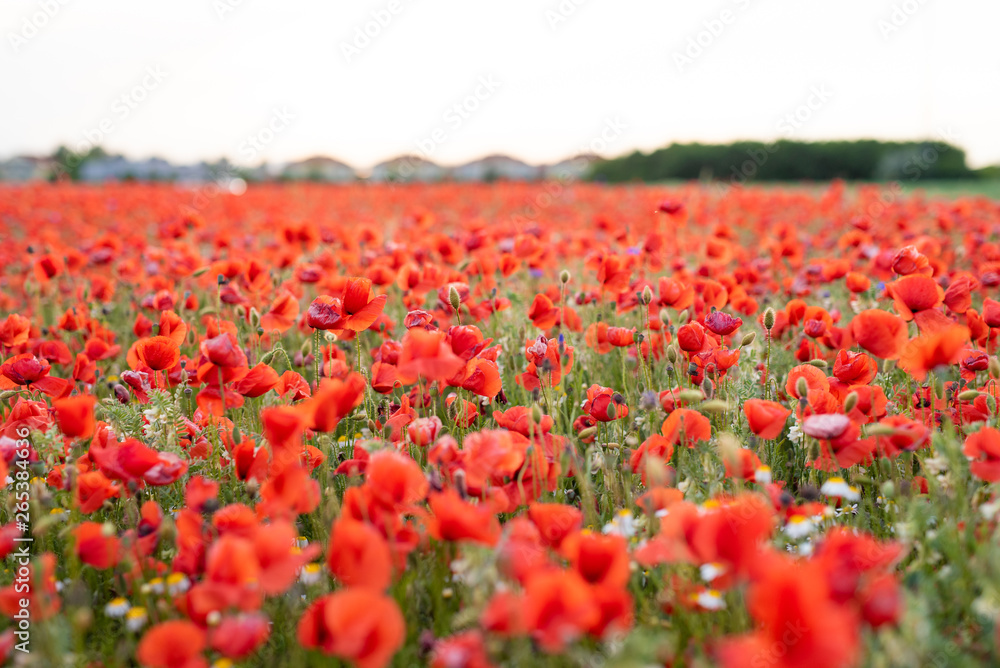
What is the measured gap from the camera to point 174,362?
234 centimetres

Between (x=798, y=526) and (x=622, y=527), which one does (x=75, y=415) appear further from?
(x=798, y=526)

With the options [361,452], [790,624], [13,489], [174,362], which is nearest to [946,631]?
[790,624]

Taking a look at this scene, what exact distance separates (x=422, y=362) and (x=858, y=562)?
1.03 metres

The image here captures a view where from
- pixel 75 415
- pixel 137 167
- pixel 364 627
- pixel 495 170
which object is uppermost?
pixel 137 167

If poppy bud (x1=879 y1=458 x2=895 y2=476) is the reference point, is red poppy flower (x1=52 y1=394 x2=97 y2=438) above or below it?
above

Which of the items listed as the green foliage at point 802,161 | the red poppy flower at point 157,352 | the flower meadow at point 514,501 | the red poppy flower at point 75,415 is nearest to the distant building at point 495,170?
the green foliage at point 802,161

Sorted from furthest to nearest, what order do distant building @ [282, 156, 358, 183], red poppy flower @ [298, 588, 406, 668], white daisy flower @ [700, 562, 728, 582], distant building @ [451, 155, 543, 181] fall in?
distant building @ [451, 155, 543, 181]
distant building @ [282, 156, 358, 183]
white daisy flower @ [700, 562, 728, 582]
red poppy flower @ [298, 588, 406, 668]

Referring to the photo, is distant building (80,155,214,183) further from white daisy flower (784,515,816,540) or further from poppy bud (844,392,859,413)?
white daisy flower (784,515,816,540)

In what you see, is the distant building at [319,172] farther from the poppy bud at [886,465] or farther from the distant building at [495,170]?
the poppy bud at [886,465]

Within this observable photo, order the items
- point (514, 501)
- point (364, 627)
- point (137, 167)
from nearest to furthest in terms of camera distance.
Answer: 1. point (364, 627)
2. point (514, 501)
3. point (137, 167)

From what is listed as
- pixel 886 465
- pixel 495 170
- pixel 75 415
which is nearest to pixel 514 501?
pixel 886 465

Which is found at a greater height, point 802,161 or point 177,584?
point 802,161

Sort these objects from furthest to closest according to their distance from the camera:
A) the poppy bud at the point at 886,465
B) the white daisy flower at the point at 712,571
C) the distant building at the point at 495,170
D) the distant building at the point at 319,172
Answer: the distant building at the point at 495,170
the distant building at the point at 319,172
the poppy bud at the point at 886,465
the white daisy flower at the point at 712,571

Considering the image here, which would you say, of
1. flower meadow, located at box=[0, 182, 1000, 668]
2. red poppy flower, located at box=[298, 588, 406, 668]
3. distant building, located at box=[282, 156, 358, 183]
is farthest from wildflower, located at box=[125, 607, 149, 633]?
distant building, located at box=[282, 156, 358, 183]
